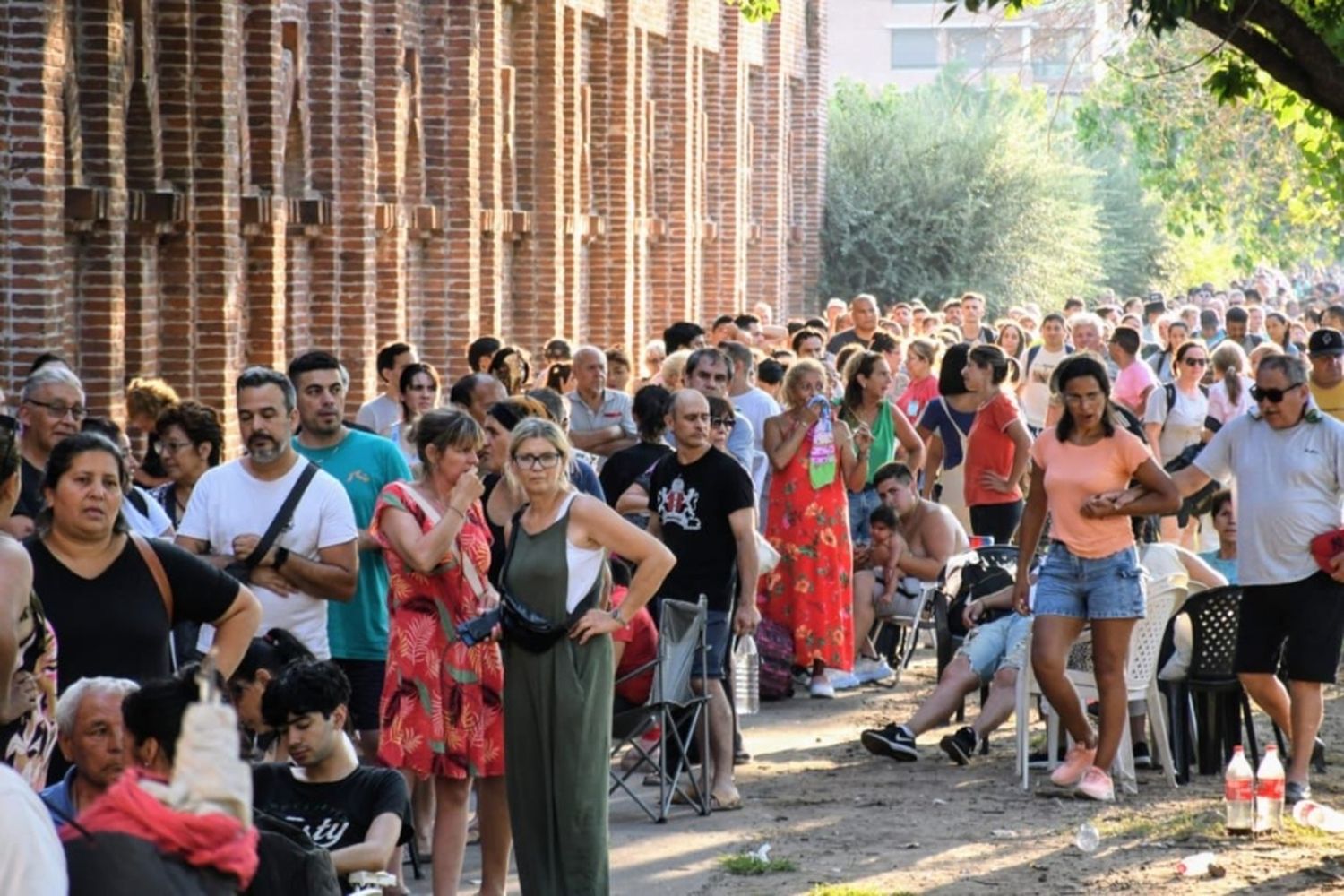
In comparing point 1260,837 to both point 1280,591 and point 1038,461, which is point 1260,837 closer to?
point 1280,591

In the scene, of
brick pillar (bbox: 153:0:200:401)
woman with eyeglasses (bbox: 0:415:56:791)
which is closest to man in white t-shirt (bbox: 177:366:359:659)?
woman with eyeglasses (bbox: 0:415:56:791)

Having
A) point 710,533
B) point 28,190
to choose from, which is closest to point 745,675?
point 710,533

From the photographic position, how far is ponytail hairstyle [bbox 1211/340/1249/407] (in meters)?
19.5

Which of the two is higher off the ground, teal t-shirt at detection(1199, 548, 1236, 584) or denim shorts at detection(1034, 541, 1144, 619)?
denim shorts at detection(1034, 541, 1144, 619)

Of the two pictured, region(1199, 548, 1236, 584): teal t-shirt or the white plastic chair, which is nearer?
the white plastic chair

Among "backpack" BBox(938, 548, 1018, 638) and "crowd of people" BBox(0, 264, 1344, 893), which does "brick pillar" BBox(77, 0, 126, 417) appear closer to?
"crowd of people" BBox(0, 264, 1344, 893)

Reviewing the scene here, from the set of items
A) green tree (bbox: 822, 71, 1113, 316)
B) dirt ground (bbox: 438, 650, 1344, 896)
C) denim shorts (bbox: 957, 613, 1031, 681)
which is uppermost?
green tree (bbox: 822, 71, 1113, 316)

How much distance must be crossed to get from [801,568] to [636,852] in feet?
14.7

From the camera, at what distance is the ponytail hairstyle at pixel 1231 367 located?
770 inches

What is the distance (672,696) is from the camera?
1155 centimetres


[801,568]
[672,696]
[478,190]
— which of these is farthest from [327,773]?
[478,190]

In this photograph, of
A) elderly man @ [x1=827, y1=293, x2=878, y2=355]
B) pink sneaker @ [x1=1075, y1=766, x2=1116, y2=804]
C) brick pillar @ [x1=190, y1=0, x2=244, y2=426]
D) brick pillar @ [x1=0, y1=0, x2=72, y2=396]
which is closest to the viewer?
pink sneaker @ [x1=1075, y1=766, x2=1116, y2=804]

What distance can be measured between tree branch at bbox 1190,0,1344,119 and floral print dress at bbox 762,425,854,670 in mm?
5371

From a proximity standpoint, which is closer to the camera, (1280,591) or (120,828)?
(120,828)
